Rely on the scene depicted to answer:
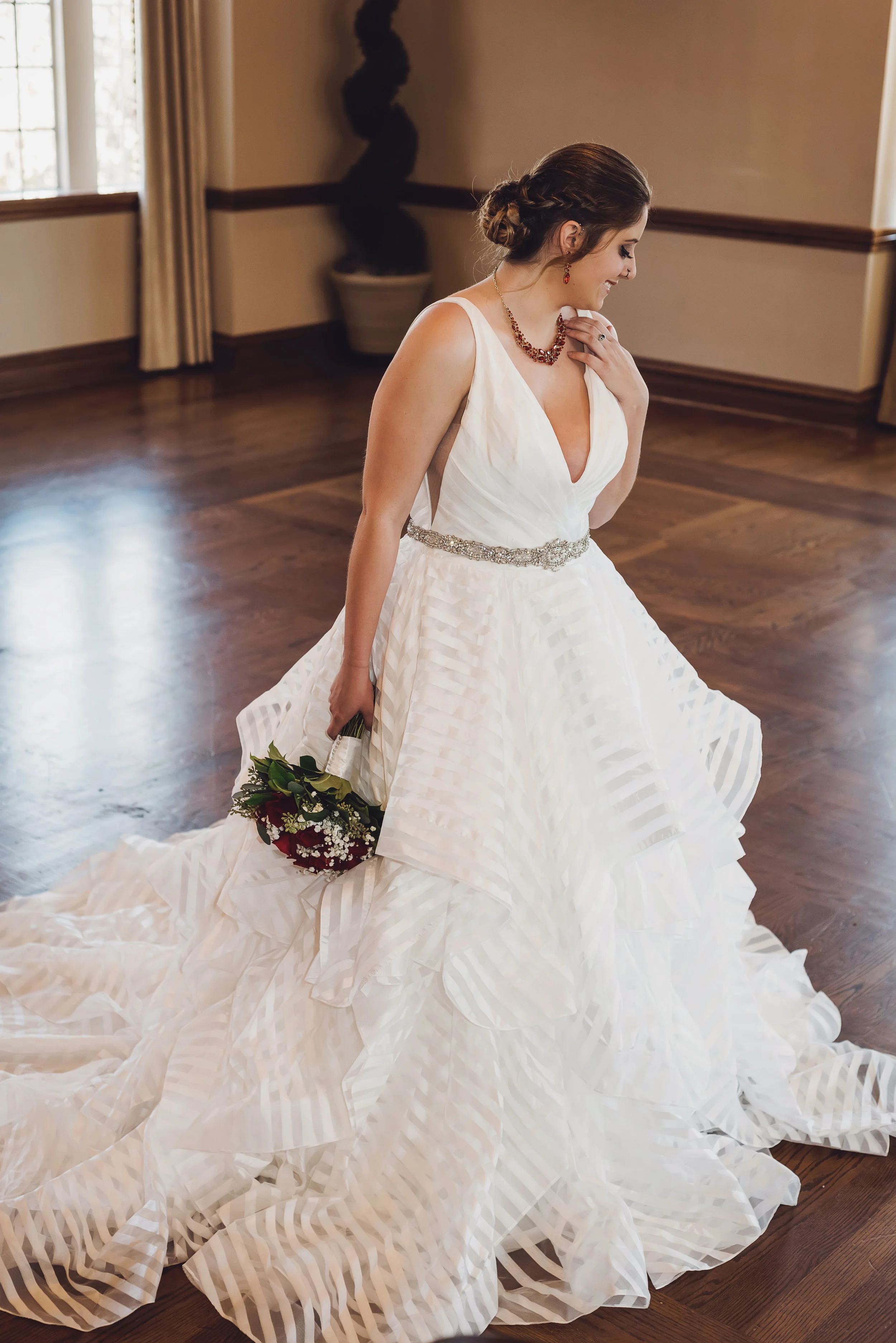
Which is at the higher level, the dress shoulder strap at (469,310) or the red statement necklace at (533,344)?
the dress shoulder strap at (469,310)

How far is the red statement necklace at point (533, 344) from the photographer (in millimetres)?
2107

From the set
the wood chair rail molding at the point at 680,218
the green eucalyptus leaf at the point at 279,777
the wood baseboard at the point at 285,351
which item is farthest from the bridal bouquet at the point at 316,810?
the wood baseboard at the point at 285,351

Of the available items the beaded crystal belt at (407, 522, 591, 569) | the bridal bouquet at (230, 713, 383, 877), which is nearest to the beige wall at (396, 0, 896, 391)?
the beaded crystal belt at (407, 522, 591, 569)

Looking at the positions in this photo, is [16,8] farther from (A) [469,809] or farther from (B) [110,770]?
(A) [469,809]

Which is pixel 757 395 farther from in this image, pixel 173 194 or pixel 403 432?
pixel 403 432

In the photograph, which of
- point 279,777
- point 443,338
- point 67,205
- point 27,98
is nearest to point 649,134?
point 67,205

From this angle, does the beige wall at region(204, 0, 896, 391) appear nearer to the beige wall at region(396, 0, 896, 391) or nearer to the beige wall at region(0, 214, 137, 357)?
the beige wall at region(396, 0, 896, 391)

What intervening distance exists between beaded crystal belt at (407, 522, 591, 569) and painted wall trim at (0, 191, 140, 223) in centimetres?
585

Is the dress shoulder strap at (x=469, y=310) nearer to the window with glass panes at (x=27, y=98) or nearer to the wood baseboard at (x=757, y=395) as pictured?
the wood baseboard at (x=757, y=395)

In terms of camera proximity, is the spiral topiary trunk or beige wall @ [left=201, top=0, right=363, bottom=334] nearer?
beige wall @ [left=201, top=0, right=363, bottom=334]

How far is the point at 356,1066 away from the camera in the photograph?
2.02 metres

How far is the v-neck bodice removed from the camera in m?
2.05

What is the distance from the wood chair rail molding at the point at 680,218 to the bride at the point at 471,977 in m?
4.88

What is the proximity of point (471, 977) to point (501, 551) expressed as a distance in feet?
2.01
